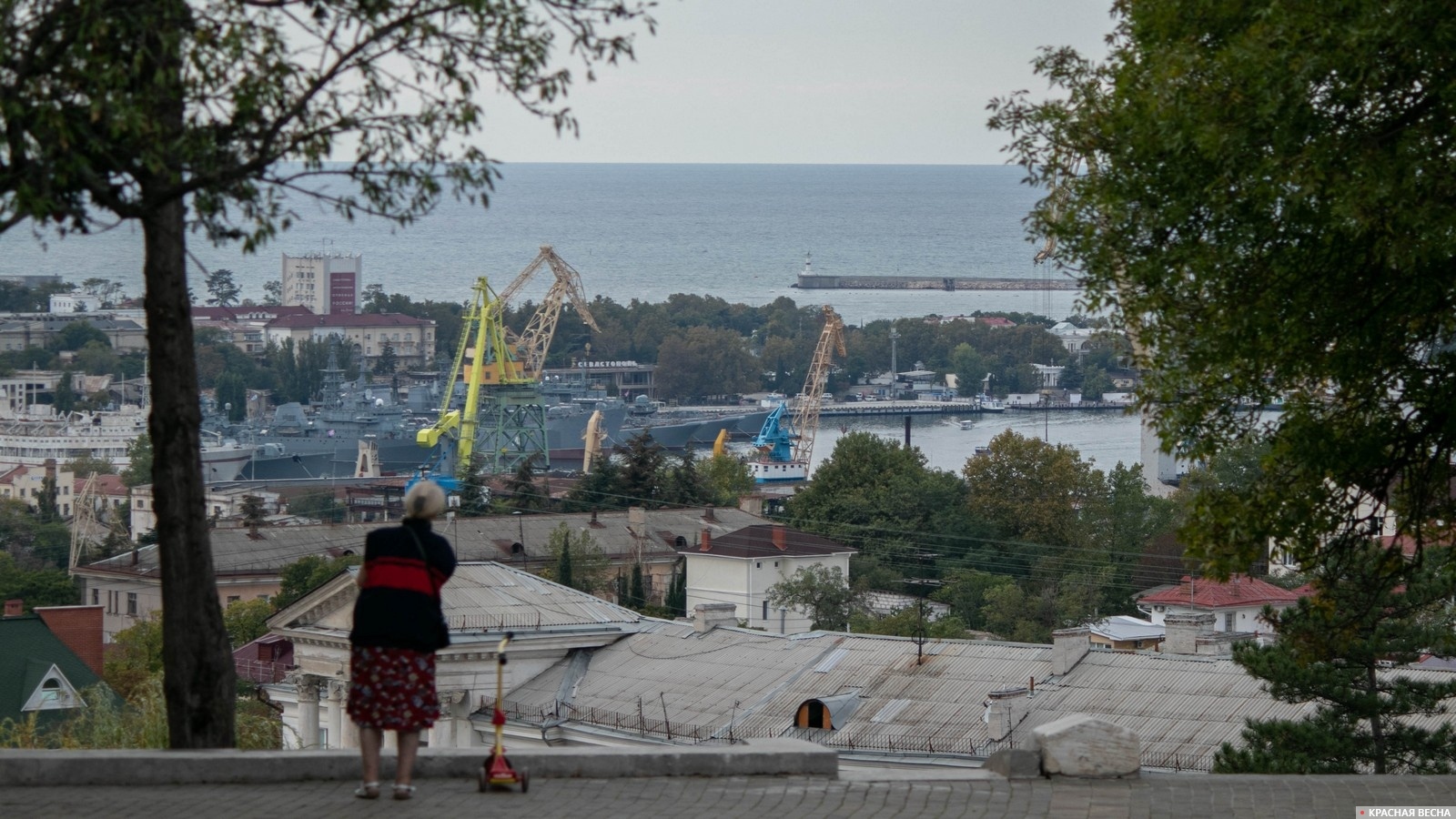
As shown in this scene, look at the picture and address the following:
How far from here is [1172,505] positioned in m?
59.7

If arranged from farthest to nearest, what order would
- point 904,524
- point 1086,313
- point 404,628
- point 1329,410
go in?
point 904,524
point 1086,313
point 1329,410
point 404,628

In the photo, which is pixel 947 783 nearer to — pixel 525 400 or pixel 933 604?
pixel 933 604

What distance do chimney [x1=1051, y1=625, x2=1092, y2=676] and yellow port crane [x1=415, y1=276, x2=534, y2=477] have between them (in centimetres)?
6197

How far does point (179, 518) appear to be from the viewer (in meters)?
8.29

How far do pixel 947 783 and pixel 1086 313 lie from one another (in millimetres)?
4557

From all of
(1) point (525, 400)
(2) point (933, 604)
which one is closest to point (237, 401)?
(1) point (525, 400)

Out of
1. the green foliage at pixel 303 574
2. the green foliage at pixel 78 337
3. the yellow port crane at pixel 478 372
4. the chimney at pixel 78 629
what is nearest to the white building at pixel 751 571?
the green foliage at pixel 303 574

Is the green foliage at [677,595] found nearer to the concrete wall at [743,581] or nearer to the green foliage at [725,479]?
the concrete wall at [743,581]

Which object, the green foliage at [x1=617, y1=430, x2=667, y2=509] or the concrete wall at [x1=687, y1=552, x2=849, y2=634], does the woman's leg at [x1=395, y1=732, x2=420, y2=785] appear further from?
the green foliage at [x1=617, y1=430, x2=667, y2=509]

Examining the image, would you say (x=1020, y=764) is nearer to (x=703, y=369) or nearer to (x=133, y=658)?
(x=133, y=658)

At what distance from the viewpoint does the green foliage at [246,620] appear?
132ft

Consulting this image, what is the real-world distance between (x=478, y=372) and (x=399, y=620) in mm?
81111

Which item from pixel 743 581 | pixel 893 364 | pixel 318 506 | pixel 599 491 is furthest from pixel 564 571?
pixel 893 364

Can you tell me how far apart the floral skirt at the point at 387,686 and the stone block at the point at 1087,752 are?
258 cm
